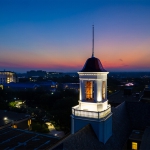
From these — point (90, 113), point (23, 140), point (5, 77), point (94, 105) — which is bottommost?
point (23, 140)

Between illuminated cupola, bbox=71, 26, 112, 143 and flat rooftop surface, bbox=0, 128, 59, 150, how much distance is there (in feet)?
14.9

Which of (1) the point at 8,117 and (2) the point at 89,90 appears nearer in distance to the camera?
(2) the point at 89,90

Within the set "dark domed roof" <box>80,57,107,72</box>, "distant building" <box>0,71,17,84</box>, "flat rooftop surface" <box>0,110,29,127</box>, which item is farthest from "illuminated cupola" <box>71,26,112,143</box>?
"distant building" <box>0,71,17,84</box>

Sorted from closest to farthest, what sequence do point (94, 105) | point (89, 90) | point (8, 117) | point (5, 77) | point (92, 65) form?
point (94, 105) → point (92, 65) → point (89, 90) → point (8, 117) → point (5, 77)

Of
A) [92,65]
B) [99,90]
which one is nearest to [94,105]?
[99,90]

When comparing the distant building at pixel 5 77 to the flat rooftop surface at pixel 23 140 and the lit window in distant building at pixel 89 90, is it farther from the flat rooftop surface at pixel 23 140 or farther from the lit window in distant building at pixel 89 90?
the lit window in distant building at pixel 89 90

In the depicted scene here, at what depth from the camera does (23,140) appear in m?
19.3

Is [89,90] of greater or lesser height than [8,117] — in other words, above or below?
above

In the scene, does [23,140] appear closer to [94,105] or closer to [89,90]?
[94,105]

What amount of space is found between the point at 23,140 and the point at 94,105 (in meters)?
9.46

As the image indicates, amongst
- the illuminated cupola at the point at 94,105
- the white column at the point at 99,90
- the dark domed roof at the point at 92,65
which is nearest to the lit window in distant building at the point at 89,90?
the illuminated cupola at the point at 94,105

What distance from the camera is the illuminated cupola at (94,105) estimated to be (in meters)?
15.8

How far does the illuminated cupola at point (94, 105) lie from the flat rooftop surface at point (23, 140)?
14.9 feet

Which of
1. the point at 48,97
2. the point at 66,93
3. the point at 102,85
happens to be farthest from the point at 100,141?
the point at 66,93
